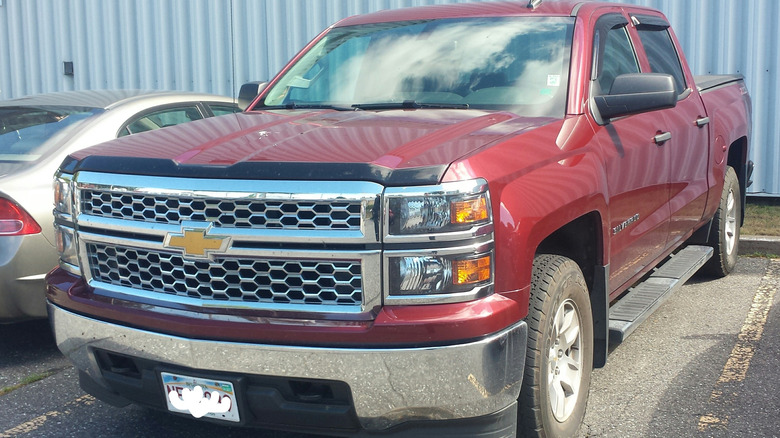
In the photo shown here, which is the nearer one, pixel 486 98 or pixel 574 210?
pixel 574 210

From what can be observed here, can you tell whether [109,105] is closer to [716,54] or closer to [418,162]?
[418,162]

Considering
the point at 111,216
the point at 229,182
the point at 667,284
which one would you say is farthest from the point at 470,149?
the point at 667,284

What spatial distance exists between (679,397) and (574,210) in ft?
4.38

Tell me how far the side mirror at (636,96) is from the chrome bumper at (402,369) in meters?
A: 1.37

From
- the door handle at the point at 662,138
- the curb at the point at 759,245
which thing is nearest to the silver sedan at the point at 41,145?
the door handle at the point at 662,138

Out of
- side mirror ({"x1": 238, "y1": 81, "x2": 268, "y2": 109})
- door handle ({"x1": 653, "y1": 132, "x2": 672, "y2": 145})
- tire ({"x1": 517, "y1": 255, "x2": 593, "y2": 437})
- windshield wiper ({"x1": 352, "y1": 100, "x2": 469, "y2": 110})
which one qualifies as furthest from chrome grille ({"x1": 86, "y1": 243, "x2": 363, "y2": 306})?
door handle ({"x1": 653, "y1": 132, "x2": 672, "y2": 145})

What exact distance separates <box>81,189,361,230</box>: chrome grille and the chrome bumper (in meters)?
0.41

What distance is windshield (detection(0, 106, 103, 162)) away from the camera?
510cm

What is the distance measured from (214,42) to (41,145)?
6020 mm

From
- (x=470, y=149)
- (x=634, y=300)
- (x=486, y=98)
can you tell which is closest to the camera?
(x=470, y=149)

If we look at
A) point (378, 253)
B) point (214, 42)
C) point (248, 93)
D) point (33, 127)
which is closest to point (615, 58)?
point (248, 93)

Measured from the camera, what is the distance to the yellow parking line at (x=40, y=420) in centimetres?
395

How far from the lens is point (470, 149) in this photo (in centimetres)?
306

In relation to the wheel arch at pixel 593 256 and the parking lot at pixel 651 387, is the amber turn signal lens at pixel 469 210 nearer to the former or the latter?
the wheel arch at pixel 593 256
